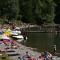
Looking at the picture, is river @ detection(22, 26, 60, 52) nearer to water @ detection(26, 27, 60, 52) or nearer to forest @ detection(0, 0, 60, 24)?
water @ detection(26, 27, 60, 52)

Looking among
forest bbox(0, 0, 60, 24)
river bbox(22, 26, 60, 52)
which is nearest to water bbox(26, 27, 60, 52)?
river bbox(22, 26, 60, 52)

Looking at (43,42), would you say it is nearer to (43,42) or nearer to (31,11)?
(43,42)

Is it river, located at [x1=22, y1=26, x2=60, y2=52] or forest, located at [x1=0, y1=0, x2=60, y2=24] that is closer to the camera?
river, located at [x1=22, y1=26, x2=60, y2=52]

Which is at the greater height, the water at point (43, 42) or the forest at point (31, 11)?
the forest at point (31, 11)

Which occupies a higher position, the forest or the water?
the forest

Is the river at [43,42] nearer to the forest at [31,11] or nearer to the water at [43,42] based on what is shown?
the water at [43,42]

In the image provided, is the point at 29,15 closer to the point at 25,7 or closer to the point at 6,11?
the point at 25,7

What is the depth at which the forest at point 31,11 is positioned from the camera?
11744 centimetres

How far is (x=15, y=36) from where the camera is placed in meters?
72.1

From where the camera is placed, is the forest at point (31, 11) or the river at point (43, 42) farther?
the forest at point (31, 11)

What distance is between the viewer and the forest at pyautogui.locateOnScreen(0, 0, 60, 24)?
4624 inches

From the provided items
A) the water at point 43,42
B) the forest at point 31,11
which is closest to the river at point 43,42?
the water at point 43,42

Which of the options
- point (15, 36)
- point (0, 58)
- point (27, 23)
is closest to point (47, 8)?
point (27, 23)

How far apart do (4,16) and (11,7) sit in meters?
3.64
